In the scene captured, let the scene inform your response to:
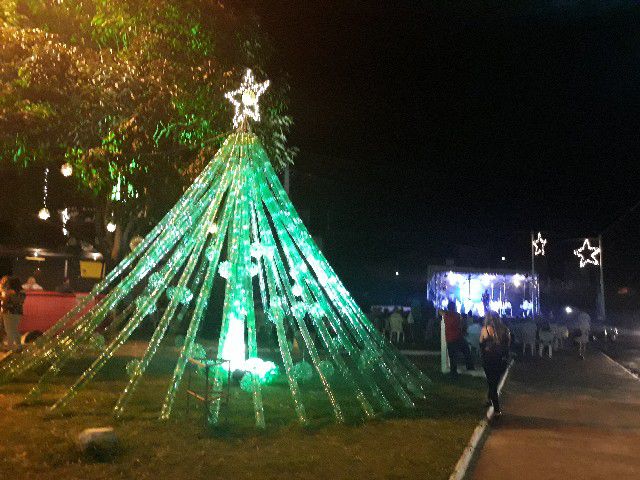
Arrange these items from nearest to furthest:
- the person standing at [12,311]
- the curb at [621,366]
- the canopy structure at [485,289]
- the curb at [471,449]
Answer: the curb at [471,449] → the person standing at [12,311] → the curb at [621,366] → the canopy structure at [485,289]

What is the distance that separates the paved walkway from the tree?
6235 mm

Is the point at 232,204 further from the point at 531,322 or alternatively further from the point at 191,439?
the point at 531,322

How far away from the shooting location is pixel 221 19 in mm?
9789

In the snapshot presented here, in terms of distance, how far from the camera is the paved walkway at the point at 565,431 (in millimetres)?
7426

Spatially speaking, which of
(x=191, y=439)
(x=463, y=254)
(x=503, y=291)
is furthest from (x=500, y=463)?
(x=463, y=254)

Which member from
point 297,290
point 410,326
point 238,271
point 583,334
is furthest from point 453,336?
point 410,326

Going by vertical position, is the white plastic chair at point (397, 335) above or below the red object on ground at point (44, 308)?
below

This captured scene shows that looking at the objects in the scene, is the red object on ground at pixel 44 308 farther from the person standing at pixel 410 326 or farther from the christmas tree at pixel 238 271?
the person standing at pixel 410 326

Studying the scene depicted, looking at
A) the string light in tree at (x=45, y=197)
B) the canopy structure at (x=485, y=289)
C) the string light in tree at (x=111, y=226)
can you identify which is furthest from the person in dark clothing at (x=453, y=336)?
the canopy structure at (x=485, y=289)

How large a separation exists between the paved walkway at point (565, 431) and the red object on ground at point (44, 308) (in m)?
10.3

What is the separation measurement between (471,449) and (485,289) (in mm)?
25568

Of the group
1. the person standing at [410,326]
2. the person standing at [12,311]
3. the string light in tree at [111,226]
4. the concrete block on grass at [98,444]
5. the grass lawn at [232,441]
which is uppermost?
the string light in tree at [111,226]

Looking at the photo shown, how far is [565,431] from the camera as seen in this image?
940 cm

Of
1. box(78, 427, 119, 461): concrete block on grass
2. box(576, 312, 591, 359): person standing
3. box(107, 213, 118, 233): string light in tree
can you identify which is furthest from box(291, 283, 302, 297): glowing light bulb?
box(576, 312, 591, 359): person standing
